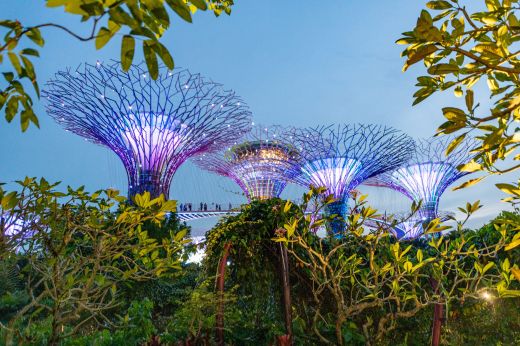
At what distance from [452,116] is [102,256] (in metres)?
2.48

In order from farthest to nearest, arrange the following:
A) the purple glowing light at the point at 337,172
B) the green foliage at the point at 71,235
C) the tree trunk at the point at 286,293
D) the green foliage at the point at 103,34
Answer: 1. the purple glowing light at the point at 337,172
2. the tree trunk at the point at 286,293
3. the green foliage at the point at 71,235
4. the green foliage at the point at 103,34

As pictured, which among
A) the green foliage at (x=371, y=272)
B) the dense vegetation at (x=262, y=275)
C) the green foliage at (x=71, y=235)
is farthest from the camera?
the green foliage at (x=371, y=272)

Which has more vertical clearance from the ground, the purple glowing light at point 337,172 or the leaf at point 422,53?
the purple glowing light at point 337,172

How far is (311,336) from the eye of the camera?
4051 mm

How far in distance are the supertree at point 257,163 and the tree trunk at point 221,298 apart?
2440 cm

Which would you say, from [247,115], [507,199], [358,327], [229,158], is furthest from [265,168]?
[507,199]

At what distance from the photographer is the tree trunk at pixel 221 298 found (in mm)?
Result: 3559

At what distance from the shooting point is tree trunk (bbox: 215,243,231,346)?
3.56 m

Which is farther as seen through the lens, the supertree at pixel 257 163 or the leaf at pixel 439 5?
the supertree at pixel 257 163

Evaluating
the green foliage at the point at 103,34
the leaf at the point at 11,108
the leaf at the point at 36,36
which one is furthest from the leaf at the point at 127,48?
the leaf at the point at 11,108

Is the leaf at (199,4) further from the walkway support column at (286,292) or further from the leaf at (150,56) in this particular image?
the walkway support column at (286,292)

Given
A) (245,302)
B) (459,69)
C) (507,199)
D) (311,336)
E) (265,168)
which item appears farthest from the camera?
(265,168)

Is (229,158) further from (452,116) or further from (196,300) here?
(452,116)

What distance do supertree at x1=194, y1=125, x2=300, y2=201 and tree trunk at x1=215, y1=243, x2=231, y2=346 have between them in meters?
24.4
